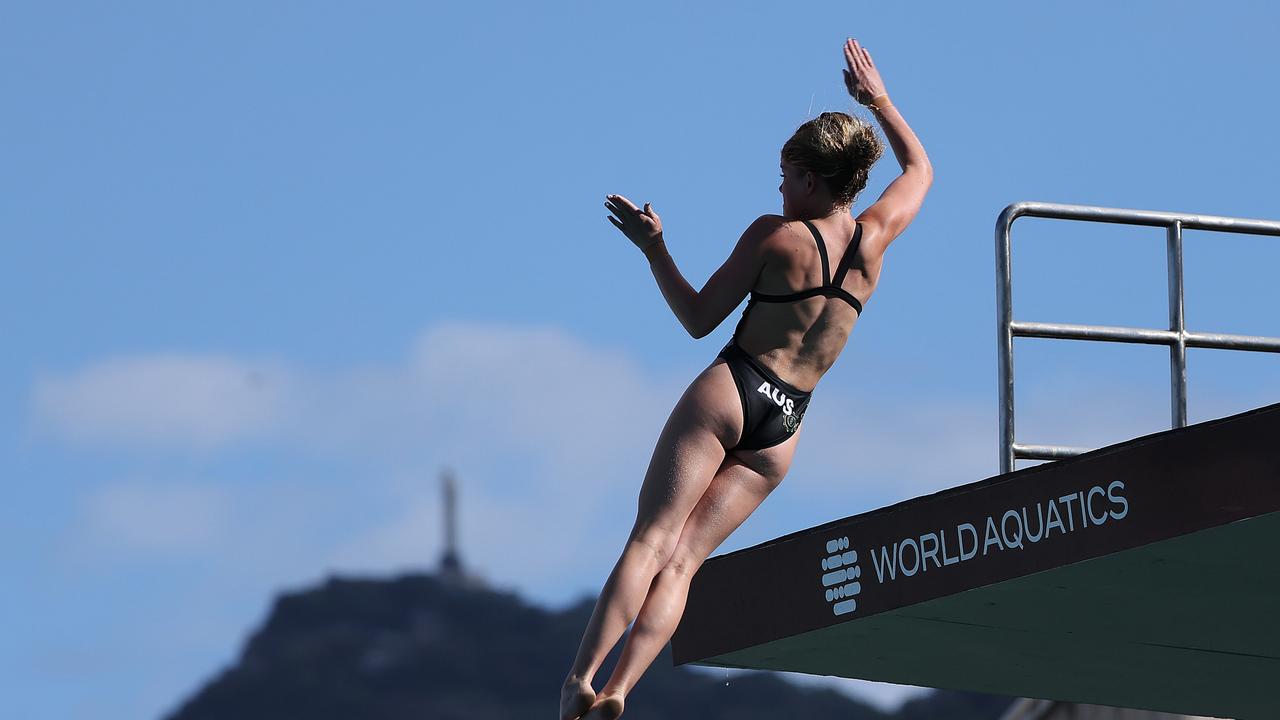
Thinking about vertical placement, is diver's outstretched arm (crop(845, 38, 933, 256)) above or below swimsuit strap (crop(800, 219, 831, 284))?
above

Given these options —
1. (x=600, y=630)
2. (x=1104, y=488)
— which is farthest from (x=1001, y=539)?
(x=600, y=630)

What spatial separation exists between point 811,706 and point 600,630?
6942 inches

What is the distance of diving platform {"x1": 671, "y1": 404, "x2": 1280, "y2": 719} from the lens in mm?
9461

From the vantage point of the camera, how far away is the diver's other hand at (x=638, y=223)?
26.9 ft

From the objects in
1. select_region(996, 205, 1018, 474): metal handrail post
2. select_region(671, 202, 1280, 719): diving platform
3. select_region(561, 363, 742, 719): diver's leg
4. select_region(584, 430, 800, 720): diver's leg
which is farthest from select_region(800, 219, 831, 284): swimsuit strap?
select_region(996, 205, 1018, 474): metal handrail post

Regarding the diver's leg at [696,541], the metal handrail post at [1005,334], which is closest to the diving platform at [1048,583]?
the metal handrail post at [1005,334]

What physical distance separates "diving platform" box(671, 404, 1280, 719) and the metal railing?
85cm

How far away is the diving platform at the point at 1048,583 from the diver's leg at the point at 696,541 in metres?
2.00

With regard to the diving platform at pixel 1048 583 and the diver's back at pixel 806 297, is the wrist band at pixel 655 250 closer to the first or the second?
the diver's back at pixel 806 297

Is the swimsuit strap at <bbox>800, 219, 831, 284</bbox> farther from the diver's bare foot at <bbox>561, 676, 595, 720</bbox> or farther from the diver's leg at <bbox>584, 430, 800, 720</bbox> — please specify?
the diver's bare foot at <bbox>561, 676, 595, 720</bbox>

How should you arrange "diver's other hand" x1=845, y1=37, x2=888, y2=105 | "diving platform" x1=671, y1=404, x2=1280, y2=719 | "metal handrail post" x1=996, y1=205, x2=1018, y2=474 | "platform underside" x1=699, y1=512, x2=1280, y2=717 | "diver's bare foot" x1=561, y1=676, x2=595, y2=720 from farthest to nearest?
"metal handrail post" x1=996, y1=205, x2=1018, y2=474
"platform underside" x1=699, y1=512, x2=1280, y2=717
"diving platform" x1=671, y1=404, x2=1280, y2=719
"diver's other hand" x1=845, y1=37, x2=888, y2=105
"diver's bare foot" x1=561, y1=676, x2=595, y2=720

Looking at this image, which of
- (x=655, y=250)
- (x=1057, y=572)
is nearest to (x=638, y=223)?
(x=655, y=250)

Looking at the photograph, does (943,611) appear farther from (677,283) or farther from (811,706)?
(811,706)

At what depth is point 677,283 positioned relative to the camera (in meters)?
8.17
